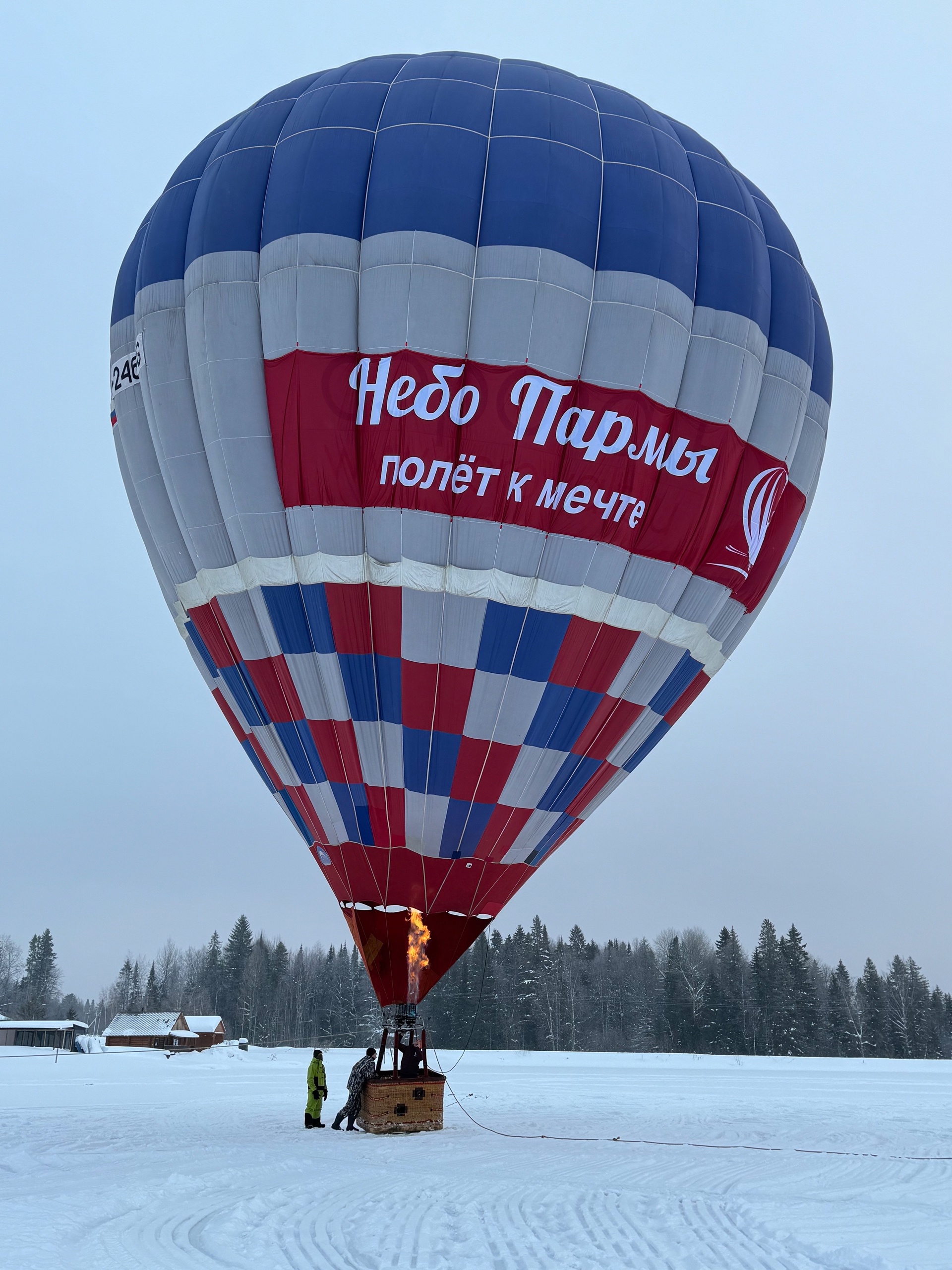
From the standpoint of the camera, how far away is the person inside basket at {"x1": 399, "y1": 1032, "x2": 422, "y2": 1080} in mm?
10906

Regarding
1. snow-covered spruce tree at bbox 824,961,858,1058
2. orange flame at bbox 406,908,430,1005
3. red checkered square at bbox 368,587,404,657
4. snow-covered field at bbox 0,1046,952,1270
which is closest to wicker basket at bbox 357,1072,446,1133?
snow-covered field at bbox 0,1046,952,1270

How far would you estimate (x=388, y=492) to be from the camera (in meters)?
9.99

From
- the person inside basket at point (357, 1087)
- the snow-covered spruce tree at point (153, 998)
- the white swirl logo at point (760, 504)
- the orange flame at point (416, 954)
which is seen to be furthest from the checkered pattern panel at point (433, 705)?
the snow-covered spruce tree at point (153, 998)

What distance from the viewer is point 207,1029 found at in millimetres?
49844

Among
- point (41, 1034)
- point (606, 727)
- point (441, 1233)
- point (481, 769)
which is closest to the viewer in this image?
point (441, 1233)

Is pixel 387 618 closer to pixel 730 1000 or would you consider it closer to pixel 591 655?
pixel 591 655

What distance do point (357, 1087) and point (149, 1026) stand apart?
3945 cm

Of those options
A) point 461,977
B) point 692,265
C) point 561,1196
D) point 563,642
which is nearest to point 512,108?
point 692,265

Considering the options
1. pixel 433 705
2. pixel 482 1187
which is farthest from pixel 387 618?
pixel 482 1187

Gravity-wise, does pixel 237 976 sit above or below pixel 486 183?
below

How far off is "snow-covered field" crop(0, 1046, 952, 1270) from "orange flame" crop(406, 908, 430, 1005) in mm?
1436

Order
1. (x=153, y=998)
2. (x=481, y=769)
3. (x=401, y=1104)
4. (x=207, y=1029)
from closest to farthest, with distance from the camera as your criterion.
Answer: (x=481, y=769) < (x=401, y=1104) < (x=207, y=1029) < (x=153, y=998)

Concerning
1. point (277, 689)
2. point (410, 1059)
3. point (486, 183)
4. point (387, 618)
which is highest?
point (486, 183)

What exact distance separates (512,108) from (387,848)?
7.80 m
